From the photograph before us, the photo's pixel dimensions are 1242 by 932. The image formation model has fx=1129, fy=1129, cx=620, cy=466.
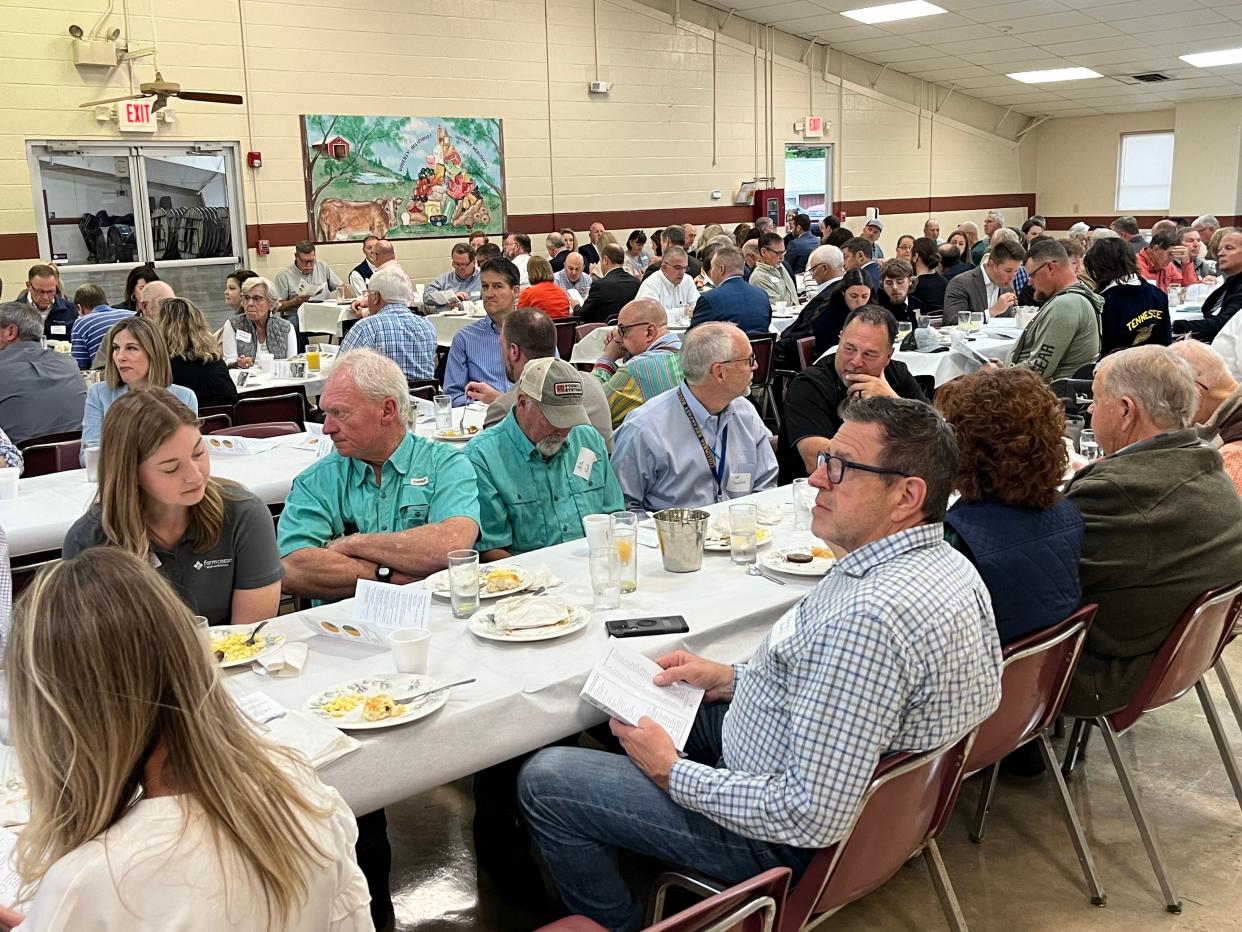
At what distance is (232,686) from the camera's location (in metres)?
2.14

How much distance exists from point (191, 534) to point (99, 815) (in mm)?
1481

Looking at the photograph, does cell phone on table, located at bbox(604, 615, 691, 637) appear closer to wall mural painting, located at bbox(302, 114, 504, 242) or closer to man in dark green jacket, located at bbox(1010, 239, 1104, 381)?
man in dark green jacket, located at bbox(1010, 239, 1104, 381)

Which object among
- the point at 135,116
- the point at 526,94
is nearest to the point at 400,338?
the point at 135,116

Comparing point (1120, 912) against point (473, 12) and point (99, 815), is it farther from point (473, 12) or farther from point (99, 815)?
point (473, 12)

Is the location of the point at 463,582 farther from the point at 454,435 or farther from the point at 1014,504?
the point at 454,435

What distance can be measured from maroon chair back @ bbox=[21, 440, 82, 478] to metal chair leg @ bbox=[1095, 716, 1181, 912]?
3.76 m

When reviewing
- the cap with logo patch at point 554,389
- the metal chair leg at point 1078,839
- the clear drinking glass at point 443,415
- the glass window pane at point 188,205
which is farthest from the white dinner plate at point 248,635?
the glass window pane at point 188,205

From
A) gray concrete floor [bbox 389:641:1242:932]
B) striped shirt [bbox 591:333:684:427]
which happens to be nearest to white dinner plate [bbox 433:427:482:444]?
striped shirt [bbox 591:333:684:427]

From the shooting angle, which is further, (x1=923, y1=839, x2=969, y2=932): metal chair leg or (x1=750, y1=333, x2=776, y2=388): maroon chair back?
(x1=750, y1=333, x2=776, y2=388): maroon chair back

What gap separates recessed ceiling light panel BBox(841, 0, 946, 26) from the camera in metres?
13.0

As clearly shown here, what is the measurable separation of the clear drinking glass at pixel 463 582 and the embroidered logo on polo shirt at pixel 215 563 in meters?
0.53

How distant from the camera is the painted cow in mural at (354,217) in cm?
1148

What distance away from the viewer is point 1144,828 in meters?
2.73

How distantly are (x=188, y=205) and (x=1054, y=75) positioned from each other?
41.0ft
